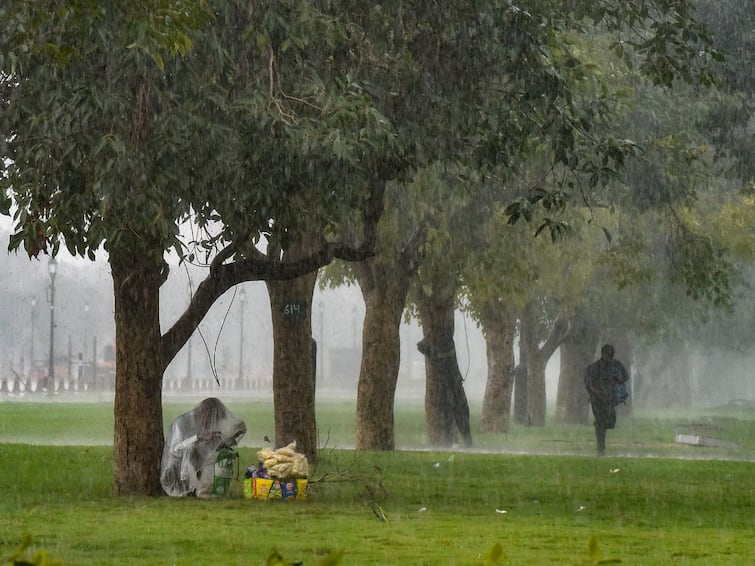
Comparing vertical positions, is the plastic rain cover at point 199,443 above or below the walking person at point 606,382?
below

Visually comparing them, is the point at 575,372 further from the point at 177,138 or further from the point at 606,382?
the point at 177,138

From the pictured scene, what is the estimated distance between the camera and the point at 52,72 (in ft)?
50.1

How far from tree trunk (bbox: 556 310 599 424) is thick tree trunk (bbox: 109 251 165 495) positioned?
32918 mm

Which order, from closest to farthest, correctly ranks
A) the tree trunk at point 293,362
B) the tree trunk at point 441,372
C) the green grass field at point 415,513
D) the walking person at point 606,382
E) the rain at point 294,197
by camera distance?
the green grass field at point 415,513 → the rain at point 294,197 → the tree trunk at point 293,362 → the walking person at point 606,382 → the tree trunk at point 441,372

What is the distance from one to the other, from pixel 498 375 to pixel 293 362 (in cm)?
2035

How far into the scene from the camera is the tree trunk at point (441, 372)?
33.9m

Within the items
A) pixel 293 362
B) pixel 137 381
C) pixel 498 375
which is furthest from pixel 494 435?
pixel 137 381

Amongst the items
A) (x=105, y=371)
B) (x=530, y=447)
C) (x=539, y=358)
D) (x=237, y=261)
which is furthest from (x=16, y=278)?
(x=237, y=261)

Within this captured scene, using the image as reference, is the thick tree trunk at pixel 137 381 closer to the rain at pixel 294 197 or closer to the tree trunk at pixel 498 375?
the rain at pixel 294 197

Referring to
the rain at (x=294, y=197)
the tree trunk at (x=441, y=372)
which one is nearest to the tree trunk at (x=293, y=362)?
the rain at (x=294, y=197)

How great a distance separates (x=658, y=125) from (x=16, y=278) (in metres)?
165

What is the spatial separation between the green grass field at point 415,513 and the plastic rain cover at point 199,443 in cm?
33

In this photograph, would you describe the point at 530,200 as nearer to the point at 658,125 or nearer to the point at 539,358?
the point at 658,125

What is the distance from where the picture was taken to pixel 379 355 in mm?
28797
